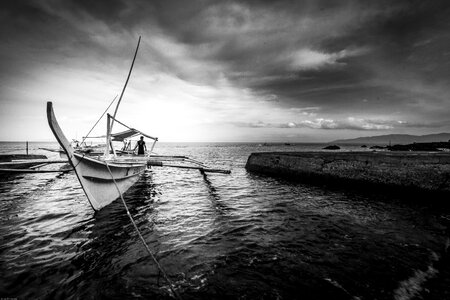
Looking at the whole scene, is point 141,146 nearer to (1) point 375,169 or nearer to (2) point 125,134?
(2) point 125,134

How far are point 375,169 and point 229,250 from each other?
36.6 ft

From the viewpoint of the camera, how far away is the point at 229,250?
5383mm

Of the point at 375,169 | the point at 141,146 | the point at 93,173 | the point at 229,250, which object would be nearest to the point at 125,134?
the point at 141,146

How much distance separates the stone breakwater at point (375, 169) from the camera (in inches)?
391

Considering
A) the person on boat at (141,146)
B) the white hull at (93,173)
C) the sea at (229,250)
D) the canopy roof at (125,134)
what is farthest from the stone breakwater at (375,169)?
the person on boat at (141,146)

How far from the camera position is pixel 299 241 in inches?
232

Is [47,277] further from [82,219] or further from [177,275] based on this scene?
[82,219]

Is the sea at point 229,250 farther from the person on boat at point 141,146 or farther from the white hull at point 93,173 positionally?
the person on boat at point 141,146

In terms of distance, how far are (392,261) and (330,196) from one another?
6.44 m

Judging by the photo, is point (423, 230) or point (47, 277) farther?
point (423, 230)

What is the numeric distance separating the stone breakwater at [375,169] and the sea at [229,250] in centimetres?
117

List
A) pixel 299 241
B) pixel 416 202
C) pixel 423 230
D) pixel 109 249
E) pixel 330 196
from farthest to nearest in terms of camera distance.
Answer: pixel 330 196 → pixel 416 202 → pixel 423 230 → pixel 299 241 → pixel 109 249

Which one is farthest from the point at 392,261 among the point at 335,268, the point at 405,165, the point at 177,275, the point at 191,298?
the point at 405,165

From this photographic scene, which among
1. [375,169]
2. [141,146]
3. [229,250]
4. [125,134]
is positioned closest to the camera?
[229,250]
